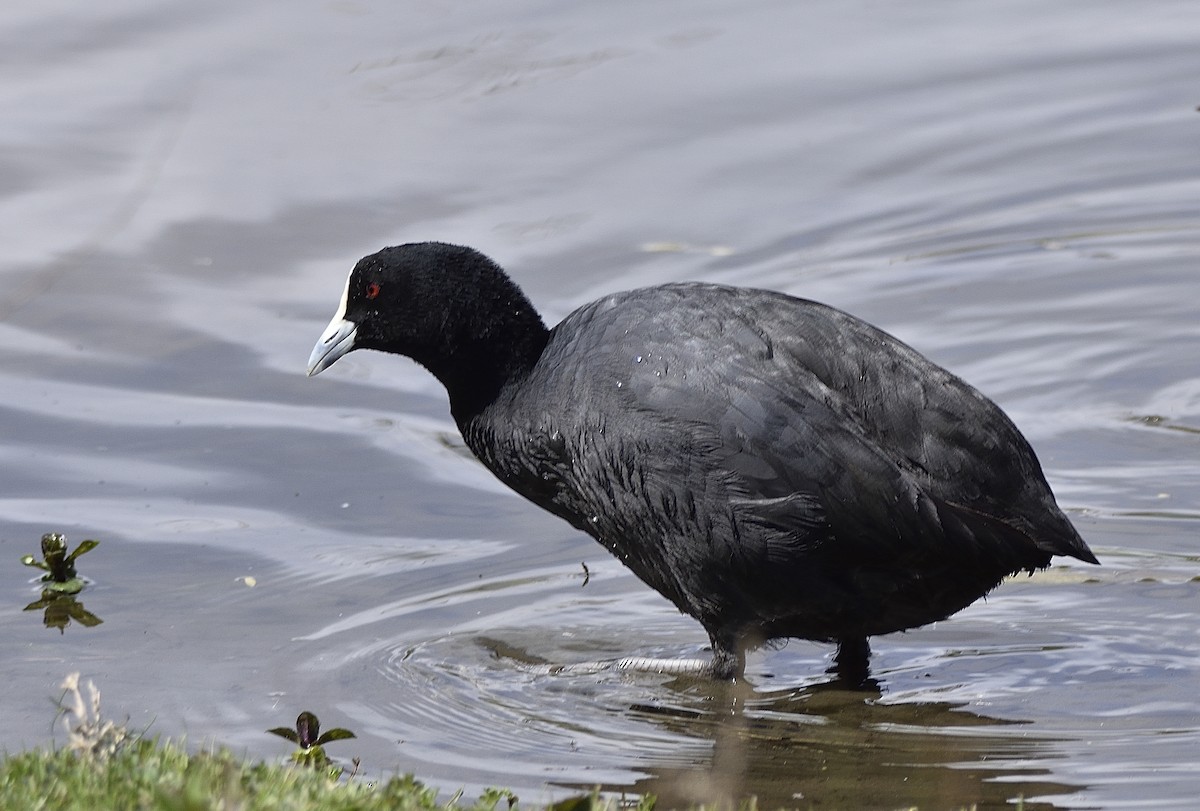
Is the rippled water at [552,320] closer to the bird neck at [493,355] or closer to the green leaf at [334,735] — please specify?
the green leaf at [334,735]

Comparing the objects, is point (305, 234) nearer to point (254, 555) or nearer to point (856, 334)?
point (254, 555)

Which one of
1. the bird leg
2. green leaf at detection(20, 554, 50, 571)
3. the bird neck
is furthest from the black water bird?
green leaf at detection(20, 554, 50, 571)

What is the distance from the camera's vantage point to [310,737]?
4422 millimetres

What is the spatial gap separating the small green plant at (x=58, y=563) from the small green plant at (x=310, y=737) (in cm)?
149

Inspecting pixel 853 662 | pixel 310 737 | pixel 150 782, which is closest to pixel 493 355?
pixel 853 662

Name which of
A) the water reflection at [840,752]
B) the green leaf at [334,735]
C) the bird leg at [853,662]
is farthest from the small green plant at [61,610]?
the bird leg at [853,662]

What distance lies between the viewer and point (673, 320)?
5.21 metres

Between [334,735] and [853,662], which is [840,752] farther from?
[334,735]

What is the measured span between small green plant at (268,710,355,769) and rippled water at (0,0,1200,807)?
254 millimetres

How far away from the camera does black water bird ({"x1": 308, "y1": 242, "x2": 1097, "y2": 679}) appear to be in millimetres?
4918

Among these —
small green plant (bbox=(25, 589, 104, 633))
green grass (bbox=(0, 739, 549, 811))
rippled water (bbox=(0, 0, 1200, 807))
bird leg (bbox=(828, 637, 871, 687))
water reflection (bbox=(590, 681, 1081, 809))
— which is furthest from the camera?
small green plant (bbox=(25, 589, 104, 633))

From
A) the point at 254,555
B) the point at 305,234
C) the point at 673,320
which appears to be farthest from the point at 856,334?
the point at 305,234

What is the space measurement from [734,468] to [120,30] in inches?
303

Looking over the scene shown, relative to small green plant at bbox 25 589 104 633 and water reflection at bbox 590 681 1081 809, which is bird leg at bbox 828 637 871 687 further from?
small green plant at bbox 25 589 104 633
